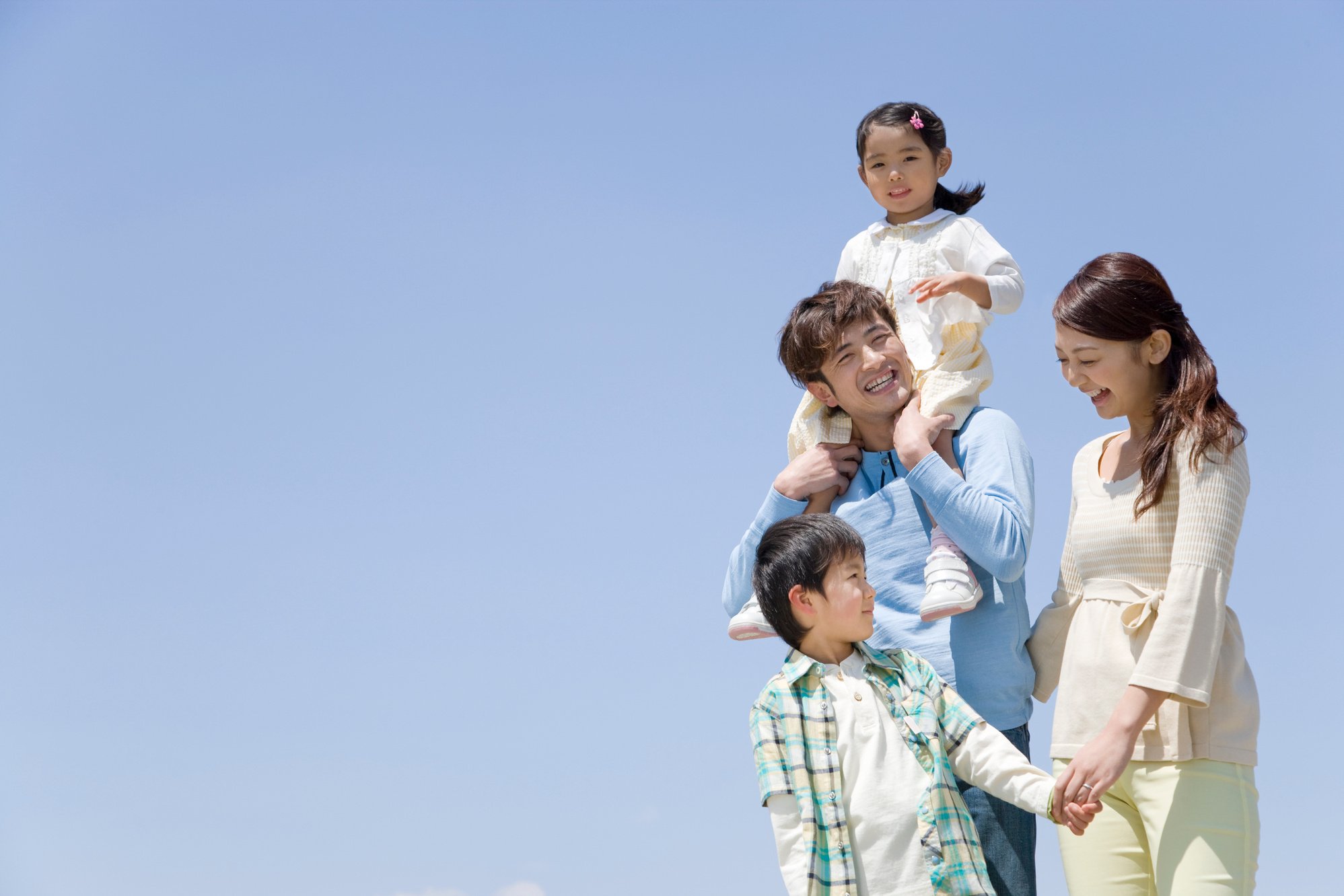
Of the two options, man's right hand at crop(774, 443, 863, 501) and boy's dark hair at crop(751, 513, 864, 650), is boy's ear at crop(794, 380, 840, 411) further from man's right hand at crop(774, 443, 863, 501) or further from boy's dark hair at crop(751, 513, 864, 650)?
boy's dark hair at crop(751, 513, 864, 650)

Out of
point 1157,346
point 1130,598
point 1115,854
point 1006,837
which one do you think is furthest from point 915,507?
point 1115,854

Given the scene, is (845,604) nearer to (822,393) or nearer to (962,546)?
(962,546)

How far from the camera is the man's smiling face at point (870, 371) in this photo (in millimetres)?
4062

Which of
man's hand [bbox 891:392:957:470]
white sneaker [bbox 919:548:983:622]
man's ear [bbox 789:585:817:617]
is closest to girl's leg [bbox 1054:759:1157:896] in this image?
white sneaker [bbox 919:548:983:622]

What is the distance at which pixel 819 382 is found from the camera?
13.7 feet

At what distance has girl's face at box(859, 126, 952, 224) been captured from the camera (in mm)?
4645

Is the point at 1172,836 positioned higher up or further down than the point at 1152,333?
further down

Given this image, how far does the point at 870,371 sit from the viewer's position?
4.05 metres

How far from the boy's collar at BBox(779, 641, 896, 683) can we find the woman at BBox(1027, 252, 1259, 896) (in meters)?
0.51

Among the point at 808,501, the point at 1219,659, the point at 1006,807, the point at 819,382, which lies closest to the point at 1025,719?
the point at 1006,807

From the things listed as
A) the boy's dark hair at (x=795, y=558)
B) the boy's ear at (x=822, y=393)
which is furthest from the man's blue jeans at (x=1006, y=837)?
the boy's ear at (x=822, y=393)

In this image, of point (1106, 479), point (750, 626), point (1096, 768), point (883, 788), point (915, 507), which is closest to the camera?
point (1096, 768)

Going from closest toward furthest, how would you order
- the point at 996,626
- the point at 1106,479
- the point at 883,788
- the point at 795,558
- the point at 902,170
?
the point at 883,788, the point at 795,558, the point at 1106,479, the point at 996,626, the point at 902,170

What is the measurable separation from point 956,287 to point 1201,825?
5.99 feet
